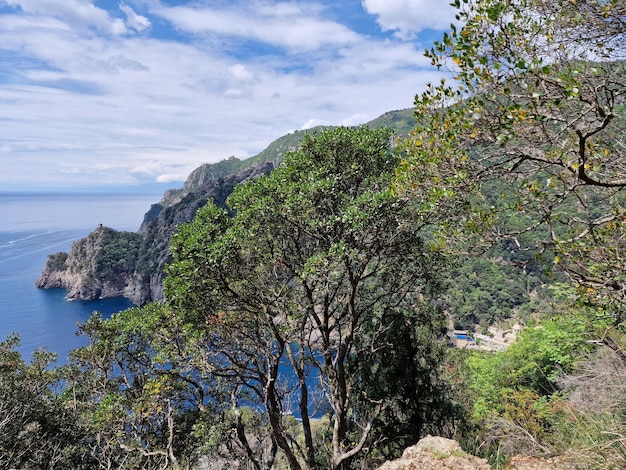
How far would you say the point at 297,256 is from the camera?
1104 centimetres

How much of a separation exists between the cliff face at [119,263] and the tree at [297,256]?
288 ft

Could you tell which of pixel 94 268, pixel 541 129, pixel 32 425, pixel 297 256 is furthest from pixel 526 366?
pixel 94 268

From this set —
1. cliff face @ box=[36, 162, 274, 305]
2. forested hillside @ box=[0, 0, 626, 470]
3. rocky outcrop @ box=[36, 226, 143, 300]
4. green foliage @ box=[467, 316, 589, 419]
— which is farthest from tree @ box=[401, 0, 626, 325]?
rocky outcrop @ box=[36, 226, 143, 300]

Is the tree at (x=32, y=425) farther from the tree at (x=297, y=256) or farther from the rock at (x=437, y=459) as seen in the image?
the rock at (x=437, y=459)

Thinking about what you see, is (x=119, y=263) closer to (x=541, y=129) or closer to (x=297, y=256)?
(x=297, y=256)

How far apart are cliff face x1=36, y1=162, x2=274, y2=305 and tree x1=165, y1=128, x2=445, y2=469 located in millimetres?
87907

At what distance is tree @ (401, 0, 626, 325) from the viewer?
3854 mm

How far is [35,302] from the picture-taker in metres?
90.0

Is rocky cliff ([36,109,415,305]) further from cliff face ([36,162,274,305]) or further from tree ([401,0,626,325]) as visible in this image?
tree ([401,0,626,325])

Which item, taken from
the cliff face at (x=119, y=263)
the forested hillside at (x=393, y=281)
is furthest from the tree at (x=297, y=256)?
the cliff face at (x=119, y=263)

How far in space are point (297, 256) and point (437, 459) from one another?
20.1ft

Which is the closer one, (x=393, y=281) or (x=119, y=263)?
(x=393, y=281)

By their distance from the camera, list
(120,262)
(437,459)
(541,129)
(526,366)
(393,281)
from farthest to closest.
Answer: (120,262) → (526,366) → (393,281) → (437,459) → (541,129)

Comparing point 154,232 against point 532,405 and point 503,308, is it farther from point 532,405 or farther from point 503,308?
point 532,405
